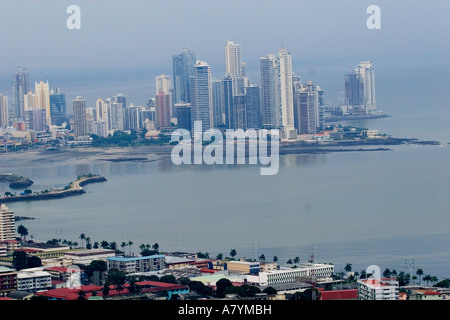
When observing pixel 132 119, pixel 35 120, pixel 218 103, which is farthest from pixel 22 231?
pixel 35 120

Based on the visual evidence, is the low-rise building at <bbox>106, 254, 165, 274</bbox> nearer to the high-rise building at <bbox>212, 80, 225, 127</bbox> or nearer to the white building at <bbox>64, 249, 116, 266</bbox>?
the white building at <bbox>64, 249, 116, 266</bbox>

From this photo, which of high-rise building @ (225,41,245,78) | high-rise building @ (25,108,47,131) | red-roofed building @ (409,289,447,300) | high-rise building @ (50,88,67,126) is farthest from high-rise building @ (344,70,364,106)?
red-roofed building @ (409,289,447,300)

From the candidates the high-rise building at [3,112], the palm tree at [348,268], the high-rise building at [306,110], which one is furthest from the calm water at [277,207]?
the high-rise building at [3,112]

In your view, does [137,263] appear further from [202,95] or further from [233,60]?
[233,60]
